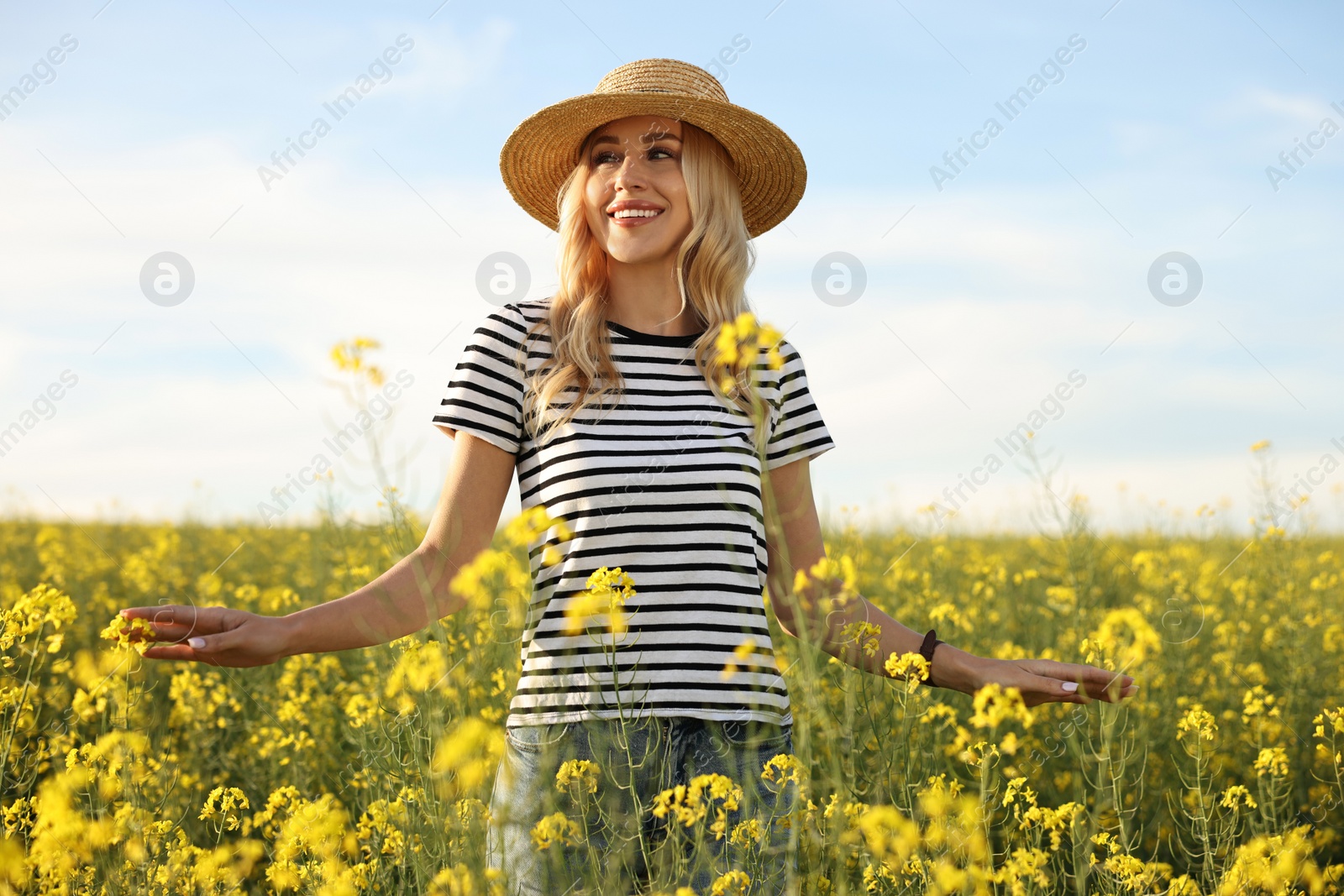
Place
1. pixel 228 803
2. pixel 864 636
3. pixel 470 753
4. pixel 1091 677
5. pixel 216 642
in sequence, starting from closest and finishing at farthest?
pixel 470 753, pixel 216 642, pixel 1091 677, pixel 864 636, pixel 228 803

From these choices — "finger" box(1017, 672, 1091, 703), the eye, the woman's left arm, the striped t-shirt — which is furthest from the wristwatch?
the eye

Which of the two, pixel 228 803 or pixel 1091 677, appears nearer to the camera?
pixel 1091 677

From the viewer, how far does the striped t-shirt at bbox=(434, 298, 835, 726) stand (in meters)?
1.66

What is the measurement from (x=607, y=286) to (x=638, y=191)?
0.67 feet

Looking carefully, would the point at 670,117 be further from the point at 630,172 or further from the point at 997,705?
the point at 997,705

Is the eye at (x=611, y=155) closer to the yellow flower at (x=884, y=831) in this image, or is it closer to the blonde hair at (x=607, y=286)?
the blonde hair at (x=607, y=286)

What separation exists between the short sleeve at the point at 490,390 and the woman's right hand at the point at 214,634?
1.50 ft

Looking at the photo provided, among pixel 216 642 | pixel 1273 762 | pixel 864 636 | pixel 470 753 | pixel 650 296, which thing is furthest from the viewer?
pixel 1273 762

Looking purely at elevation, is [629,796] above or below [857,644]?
below

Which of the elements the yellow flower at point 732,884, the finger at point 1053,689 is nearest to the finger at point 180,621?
the yellow flower at point 732,884

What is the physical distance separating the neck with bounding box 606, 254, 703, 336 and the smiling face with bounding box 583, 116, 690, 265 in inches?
0.7

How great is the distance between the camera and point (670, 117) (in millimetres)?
2016

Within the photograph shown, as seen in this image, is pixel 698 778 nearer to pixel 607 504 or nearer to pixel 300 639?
pixel 607 504

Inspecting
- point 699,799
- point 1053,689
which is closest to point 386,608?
point 699,799
